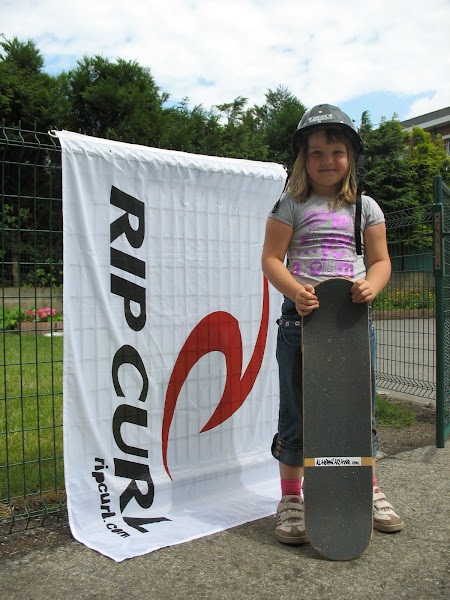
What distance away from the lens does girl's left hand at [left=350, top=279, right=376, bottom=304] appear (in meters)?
2.28

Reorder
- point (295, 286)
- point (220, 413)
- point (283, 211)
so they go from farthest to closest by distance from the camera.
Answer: point (220, 413) → point (283, 211) → point (295, 286)

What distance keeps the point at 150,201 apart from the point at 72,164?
43 cm

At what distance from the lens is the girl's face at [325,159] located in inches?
95.3

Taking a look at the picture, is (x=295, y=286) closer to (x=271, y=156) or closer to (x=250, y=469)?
(x=250, y=469)

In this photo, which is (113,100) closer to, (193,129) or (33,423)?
(193,129)

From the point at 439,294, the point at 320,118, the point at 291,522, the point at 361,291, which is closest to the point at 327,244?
the point at 361,291

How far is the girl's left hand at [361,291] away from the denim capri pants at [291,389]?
0.23 meters

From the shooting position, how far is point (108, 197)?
2.62 meters

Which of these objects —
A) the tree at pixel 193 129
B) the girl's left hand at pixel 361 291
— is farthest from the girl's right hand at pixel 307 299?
the tree at pixel 193 129

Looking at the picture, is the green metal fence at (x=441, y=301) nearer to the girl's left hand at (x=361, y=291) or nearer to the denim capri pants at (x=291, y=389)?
the denim capri pants at (x=291, y=389)

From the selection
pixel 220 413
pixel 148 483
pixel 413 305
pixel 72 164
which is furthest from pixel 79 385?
pixel 413 305

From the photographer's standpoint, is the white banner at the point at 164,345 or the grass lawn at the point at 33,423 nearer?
the white banner at the point at 164,345

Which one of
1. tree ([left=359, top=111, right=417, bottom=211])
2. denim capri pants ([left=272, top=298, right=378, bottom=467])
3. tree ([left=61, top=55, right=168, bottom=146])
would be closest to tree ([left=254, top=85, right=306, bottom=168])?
tree ([left=359, top=111, right=417, bottom=211])

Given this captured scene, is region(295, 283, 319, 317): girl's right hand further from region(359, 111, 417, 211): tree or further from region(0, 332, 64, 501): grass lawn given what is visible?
region(359, 111, 417, 211): tree
